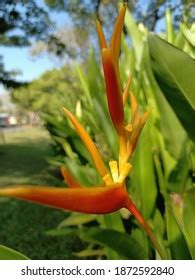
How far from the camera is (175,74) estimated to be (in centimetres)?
45

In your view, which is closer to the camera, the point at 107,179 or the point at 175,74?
the point at 107,179

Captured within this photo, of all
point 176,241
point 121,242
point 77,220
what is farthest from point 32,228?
point 176,241

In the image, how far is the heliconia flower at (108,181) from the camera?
282mm

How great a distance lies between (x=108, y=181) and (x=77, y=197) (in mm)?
40

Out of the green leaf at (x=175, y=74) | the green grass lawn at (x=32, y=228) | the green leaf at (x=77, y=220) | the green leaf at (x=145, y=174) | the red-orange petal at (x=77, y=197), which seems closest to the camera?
the red-orange petal at (x=77, y=197)

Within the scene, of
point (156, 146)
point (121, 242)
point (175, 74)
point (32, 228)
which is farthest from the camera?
point (32, 228)

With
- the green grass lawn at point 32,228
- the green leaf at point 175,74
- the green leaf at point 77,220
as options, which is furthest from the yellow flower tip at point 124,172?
the green grass lawn at point 32,228

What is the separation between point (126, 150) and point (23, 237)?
11.1 ft

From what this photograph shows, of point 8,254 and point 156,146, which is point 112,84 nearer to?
point 8,254

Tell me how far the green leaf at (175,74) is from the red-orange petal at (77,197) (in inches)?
6.7

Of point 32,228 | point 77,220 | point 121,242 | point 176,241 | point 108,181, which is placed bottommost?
point 32,228

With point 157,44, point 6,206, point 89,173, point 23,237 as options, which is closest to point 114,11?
point 6,206

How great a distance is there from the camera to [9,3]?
396 inches

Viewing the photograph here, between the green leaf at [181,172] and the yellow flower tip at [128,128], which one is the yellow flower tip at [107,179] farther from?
the green leaf at [181,172]
